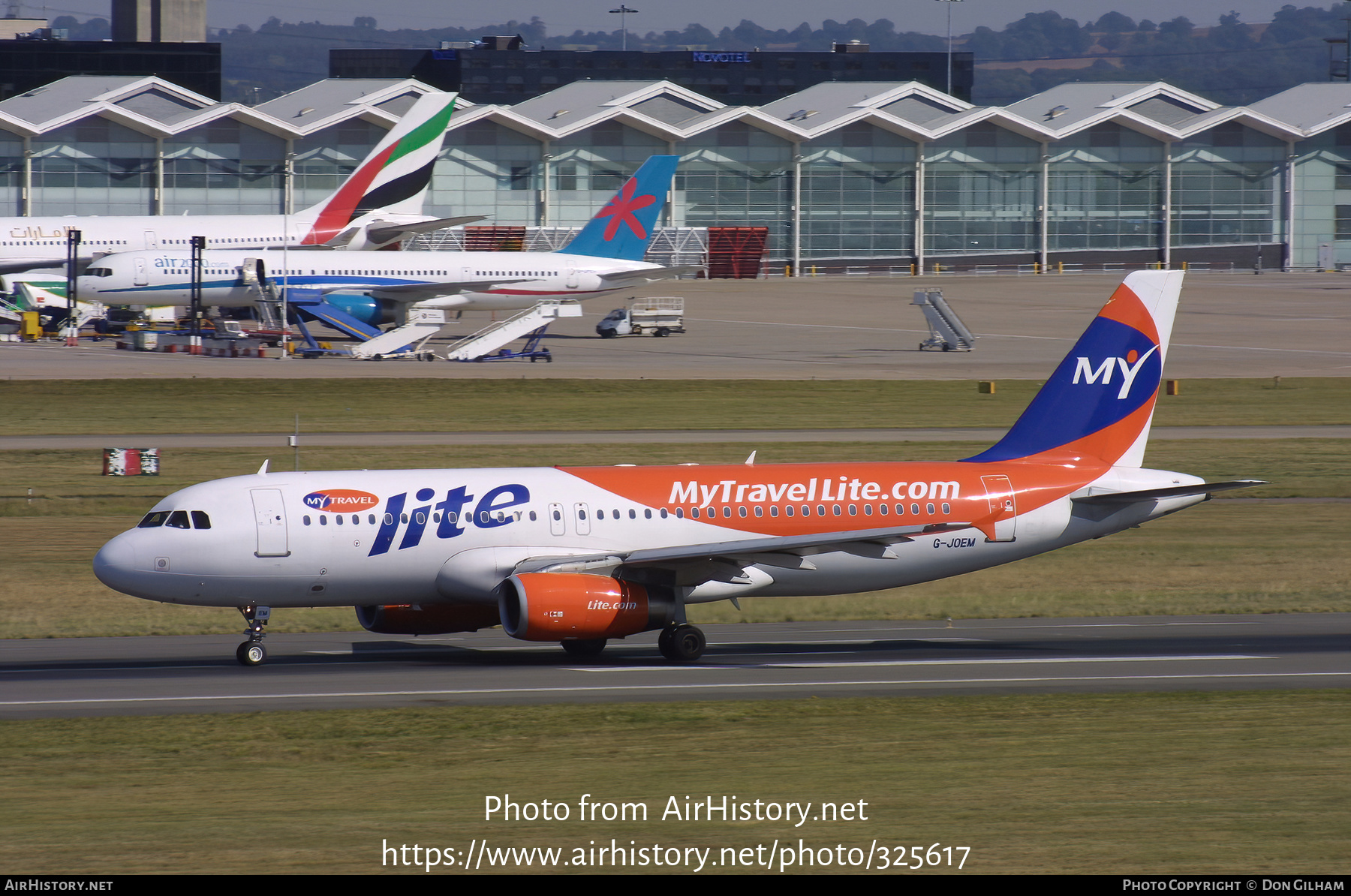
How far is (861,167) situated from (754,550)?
125 meters

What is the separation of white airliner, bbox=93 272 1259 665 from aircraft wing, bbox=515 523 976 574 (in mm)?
56

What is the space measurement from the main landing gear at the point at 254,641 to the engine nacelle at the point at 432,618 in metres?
1.97

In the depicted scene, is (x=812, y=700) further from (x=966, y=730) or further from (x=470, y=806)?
(x=470, y=806)

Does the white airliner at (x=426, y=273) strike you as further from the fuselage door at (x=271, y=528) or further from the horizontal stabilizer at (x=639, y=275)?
the fuselage door at (x=271, y=528)

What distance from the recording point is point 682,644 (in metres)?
29.9

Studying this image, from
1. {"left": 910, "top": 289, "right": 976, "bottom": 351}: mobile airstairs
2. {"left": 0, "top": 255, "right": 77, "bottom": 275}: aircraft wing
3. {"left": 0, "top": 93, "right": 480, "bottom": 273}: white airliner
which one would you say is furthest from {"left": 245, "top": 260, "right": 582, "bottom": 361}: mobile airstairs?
{"left": 910, "top": 289, "right": 976, "bottom": 351}: mobile airstairs

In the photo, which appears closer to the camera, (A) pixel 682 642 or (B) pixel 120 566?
(B) pixel 120 566

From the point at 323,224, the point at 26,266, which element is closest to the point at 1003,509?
the point at 323,224

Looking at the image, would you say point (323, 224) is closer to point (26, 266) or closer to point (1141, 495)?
point (26, 266)

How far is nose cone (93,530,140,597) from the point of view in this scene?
28.3 m

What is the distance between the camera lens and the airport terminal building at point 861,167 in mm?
136500

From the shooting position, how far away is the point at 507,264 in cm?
9744

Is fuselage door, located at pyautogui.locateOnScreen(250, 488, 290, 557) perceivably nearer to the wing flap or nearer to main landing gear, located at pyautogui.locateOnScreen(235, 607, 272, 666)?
main landing gear, located at pyautogui.locateOnScreen(235, 607, 272, 666)

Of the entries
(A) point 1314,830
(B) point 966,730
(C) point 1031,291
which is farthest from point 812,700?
(C) point 1031,291
